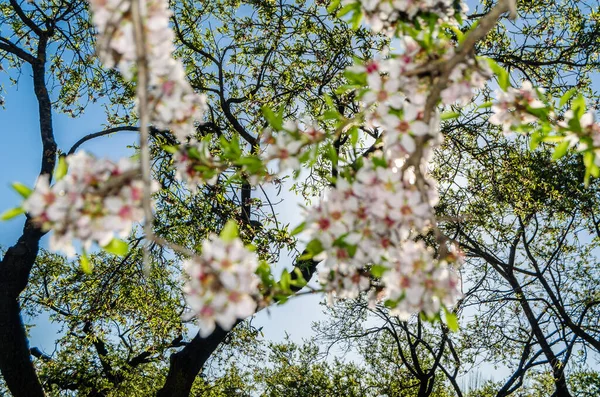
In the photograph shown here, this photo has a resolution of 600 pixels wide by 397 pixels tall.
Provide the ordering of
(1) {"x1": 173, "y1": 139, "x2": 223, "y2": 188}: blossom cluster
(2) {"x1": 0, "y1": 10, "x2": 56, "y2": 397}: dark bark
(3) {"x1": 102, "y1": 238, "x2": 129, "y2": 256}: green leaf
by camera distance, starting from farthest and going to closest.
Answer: (2) {"x1": 0, "y1": 10, "x2": 56, "y2": 397}: dark bark
(1) {"x1": 173, "y1": 139, "x2": 223, "y2": 188}: blossom cluster
(3) {"x1": 102, "y1": 238, "x2": 129, "y2": 256}: green leaf

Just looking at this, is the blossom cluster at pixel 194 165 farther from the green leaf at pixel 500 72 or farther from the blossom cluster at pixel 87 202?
the green leaf at pixel 500 72

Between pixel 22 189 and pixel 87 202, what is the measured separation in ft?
0.90

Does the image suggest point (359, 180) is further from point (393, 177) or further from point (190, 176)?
point (190, 176)

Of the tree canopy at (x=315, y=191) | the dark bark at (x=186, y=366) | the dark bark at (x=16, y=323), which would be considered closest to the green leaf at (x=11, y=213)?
the tree canopy at (x=315, y=191)

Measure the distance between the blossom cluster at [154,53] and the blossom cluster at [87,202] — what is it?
34 cm

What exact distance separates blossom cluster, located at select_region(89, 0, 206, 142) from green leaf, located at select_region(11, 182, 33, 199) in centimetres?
58

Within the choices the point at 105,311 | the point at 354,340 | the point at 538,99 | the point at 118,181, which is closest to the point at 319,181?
the point at 105,311

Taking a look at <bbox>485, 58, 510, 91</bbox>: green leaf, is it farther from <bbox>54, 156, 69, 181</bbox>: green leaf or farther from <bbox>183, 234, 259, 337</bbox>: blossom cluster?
<bbox>54, 156, 69, 181</bbox>: green leaf

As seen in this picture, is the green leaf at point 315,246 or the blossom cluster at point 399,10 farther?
the blossom cluster at point 399,10

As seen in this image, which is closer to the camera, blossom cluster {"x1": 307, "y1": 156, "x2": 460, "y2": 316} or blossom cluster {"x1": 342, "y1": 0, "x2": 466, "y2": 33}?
blossom cluster {"x1": 307, "y1": 156, "x2": 460, "y2": 316}

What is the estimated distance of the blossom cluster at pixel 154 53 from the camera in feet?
5.56

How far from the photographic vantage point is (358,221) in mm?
1982

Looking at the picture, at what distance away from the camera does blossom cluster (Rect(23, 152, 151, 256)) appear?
171cm

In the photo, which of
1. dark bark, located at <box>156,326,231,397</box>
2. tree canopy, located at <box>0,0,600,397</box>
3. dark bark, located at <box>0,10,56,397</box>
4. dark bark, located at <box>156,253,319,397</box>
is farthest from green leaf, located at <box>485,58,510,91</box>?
dark bark, located at <box>0,10,56,397</box>
